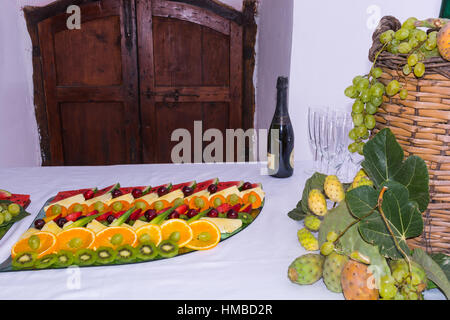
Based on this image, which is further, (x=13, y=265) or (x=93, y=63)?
(x=93, y=63)

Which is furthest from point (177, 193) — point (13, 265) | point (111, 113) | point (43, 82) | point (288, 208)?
point (43, 82)

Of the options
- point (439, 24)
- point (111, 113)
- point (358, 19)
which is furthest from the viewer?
point (111, 113)

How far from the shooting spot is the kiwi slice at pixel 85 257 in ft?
2.32

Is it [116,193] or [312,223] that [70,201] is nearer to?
[116,193]

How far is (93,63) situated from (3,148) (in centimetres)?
77

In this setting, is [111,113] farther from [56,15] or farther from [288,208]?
[288,208]

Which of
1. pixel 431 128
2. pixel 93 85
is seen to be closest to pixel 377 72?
pixel 431 128

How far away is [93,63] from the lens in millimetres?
2633

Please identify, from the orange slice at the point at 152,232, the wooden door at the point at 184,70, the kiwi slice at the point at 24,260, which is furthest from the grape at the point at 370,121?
the wooden door at the point at 184,70

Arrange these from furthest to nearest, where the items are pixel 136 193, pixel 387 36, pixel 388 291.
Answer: pixel 136 193 → pixel 387 36 → pixel 388 291

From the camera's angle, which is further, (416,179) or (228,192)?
(228,192)

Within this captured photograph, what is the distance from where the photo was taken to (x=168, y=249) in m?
0.75

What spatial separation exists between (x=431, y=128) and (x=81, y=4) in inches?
96.8

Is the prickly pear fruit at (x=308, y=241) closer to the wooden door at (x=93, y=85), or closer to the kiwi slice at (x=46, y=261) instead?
the kiwi slice at (x=46, y=261)
